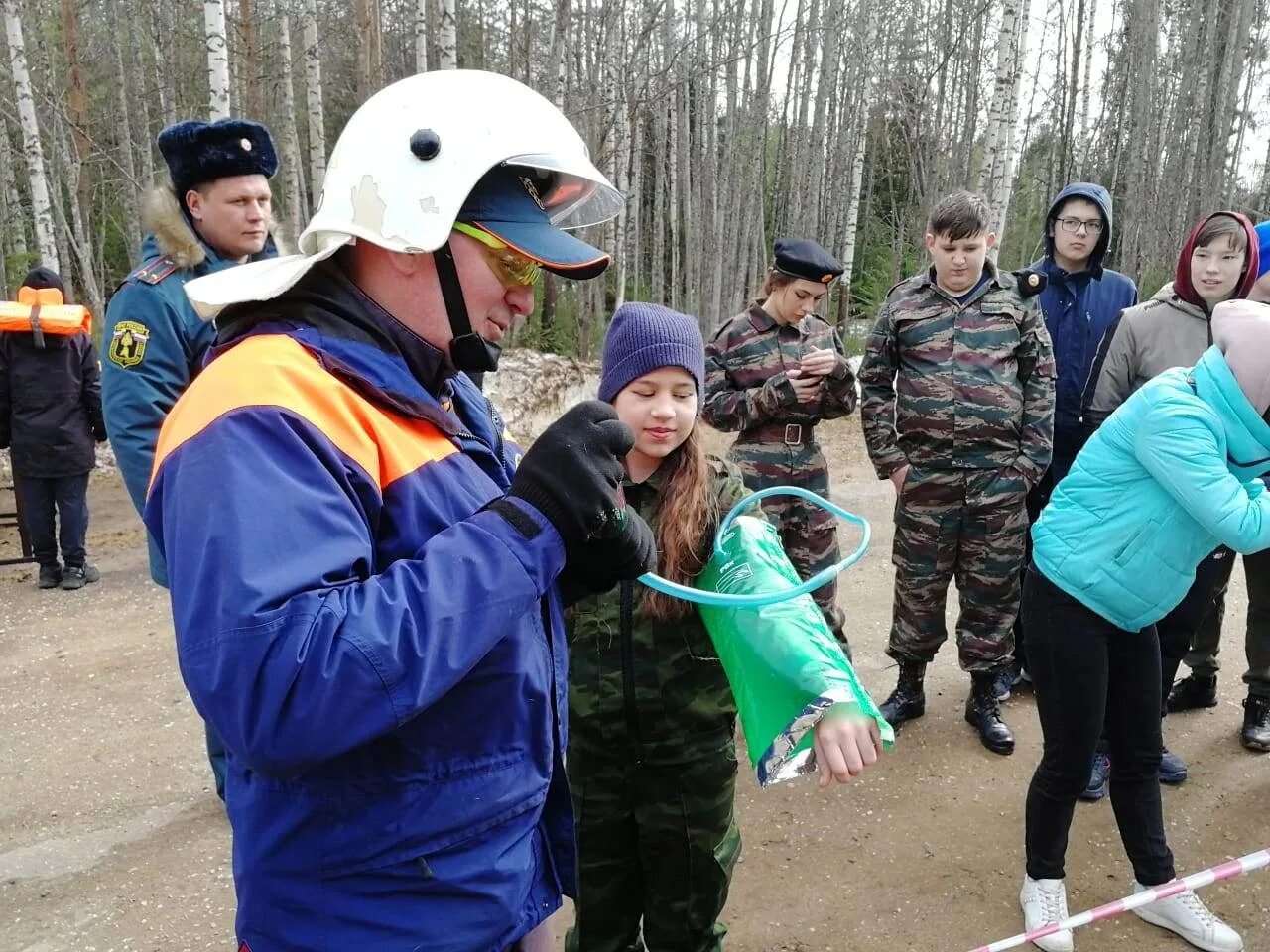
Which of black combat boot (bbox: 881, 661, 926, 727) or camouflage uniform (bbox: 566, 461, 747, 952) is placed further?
black combat boot (bbox: 881, 661, 926, 727)

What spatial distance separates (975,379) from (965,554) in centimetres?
83

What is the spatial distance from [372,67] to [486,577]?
1206cm

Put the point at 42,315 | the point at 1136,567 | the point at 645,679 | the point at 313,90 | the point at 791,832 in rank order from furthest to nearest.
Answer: the point at 313,90 < the point at 42,315 < the point at 791,832 < the point at 1136,567 < the point at 645,679

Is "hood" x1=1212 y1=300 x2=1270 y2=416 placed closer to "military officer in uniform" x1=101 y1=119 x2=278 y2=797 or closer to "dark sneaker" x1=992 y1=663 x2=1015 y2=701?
"dark sneaker" x1=992 y1=663 x2=1015 y2=701

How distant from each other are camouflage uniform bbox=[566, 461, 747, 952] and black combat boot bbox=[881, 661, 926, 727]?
7.42ft

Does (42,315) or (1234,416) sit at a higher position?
(1234,416)

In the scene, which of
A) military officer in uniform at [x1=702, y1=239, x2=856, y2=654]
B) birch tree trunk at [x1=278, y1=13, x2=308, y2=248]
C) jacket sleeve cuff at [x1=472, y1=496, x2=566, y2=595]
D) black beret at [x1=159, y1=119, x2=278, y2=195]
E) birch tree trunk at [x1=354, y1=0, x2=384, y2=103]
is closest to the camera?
jacket sleeve cuff at [x1=472, y1=496, x2=566, y2=595]

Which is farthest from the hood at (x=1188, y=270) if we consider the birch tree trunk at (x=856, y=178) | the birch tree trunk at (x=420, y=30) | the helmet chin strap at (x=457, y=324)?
the birch tree trunk at (x=856, y=178)

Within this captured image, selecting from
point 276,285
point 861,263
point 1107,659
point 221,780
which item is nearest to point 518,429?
point 221,780

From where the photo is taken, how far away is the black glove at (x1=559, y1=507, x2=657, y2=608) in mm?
1368

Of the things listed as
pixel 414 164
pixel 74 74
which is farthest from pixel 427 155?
pixel 74 74

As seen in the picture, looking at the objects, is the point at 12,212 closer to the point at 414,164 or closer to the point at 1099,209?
the point at 1099,209

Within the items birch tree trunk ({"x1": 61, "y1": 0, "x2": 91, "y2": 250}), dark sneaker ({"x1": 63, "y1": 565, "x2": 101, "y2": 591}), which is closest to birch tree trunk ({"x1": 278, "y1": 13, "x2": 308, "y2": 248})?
birch tree trunk ({"x1": 61, "y1": 0, "x2": 91, "y2": 250})

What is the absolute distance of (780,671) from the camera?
5.72 ft
